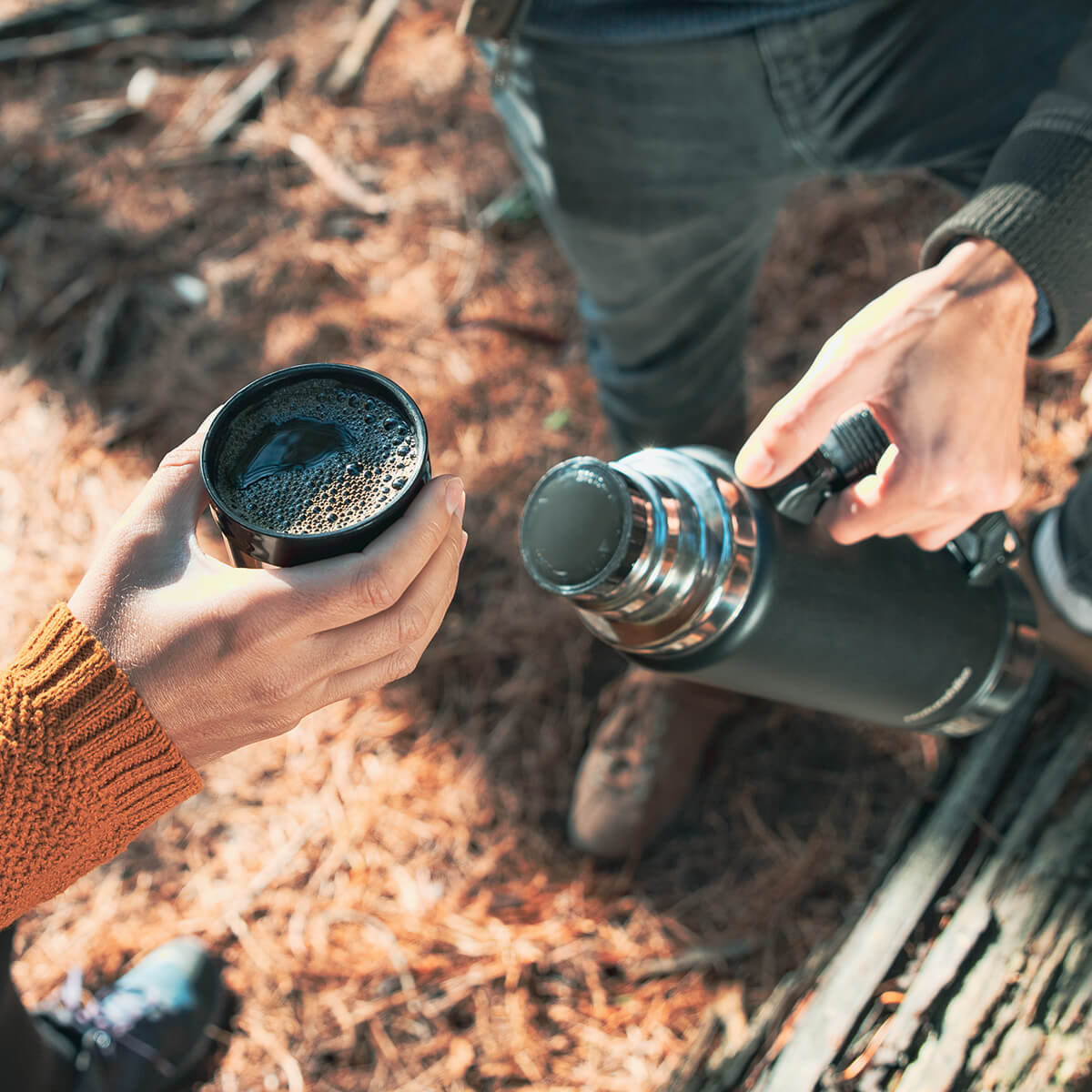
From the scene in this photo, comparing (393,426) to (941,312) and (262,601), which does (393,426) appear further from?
(941,312)

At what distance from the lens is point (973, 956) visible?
56.9 inches

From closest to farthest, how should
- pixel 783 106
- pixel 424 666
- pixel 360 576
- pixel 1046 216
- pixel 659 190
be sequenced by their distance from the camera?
pixel 360 576 → pixel 1046 216 → pixel 783 106 → pixel 659 190 → pixel 424 666

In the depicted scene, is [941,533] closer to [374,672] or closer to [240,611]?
[374,672]

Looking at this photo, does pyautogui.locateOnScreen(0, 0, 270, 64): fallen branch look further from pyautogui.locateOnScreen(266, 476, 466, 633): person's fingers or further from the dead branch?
pyautogui.locateOnScreen(266, 476, 466, 633): person's fingers

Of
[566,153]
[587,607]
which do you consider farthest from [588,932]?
[566,153]

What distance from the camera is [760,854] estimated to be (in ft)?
6.73

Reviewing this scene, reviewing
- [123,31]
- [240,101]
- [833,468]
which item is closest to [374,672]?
[833,468]

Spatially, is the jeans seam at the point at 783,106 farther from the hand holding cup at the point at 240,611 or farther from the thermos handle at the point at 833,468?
the hand holding cup at the point at 240,611

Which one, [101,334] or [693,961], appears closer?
[693,961]

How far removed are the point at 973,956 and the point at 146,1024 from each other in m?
1.64

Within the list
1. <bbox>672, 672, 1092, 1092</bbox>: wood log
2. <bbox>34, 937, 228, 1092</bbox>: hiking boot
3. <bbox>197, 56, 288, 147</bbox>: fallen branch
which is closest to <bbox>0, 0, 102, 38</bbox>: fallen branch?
<bbox>197, 56, 288, 147</bbox>: fallen branch

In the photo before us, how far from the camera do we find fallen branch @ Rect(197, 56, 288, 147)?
12.3ft

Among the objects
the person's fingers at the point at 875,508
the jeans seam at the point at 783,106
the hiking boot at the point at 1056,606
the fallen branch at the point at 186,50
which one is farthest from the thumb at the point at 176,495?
the fallen branch at the point at 186,50

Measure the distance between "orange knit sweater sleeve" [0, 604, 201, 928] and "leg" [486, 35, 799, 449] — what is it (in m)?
1.24
